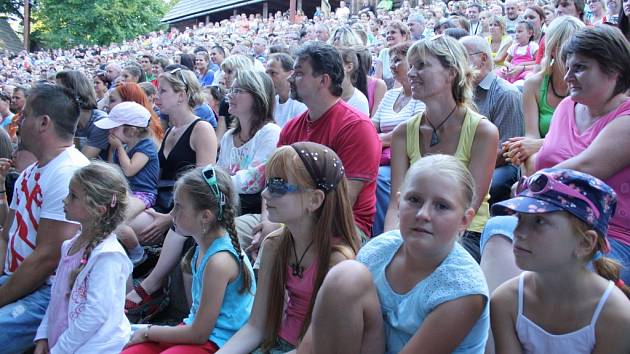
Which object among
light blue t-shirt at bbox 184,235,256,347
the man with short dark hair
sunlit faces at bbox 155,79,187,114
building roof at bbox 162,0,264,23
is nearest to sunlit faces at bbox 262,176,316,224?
light blue t-shirt at bbox 184,235,256,347

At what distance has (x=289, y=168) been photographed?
107 inches

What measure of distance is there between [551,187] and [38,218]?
2.87 m

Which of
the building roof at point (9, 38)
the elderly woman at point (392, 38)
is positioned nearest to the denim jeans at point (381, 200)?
the elderly woman at point (392, 38)

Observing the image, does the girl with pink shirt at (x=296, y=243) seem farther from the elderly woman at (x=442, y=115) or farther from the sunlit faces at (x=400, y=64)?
the sunlit faces at (x=400, y=64)

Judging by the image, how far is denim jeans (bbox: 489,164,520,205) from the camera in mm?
3965

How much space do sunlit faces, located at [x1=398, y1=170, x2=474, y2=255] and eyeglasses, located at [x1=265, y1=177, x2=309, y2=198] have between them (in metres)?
0.64

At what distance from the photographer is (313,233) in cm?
276

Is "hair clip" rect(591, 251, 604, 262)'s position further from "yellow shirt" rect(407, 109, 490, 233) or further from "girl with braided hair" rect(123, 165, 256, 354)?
"girl with braided hair" rect(123, 165, 256, 354)

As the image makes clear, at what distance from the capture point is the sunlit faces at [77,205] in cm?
331

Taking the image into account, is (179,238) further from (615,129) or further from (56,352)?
(615,129)

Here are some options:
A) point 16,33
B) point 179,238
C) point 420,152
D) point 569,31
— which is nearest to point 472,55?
point 569,31

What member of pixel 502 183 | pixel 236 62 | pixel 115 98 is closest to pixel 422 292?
pixel 502 183

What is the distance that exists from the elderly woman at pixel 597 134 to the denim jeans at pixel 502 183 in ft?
2.93

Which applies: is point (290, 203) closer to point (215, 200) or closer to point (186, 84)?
point (215, 200)
